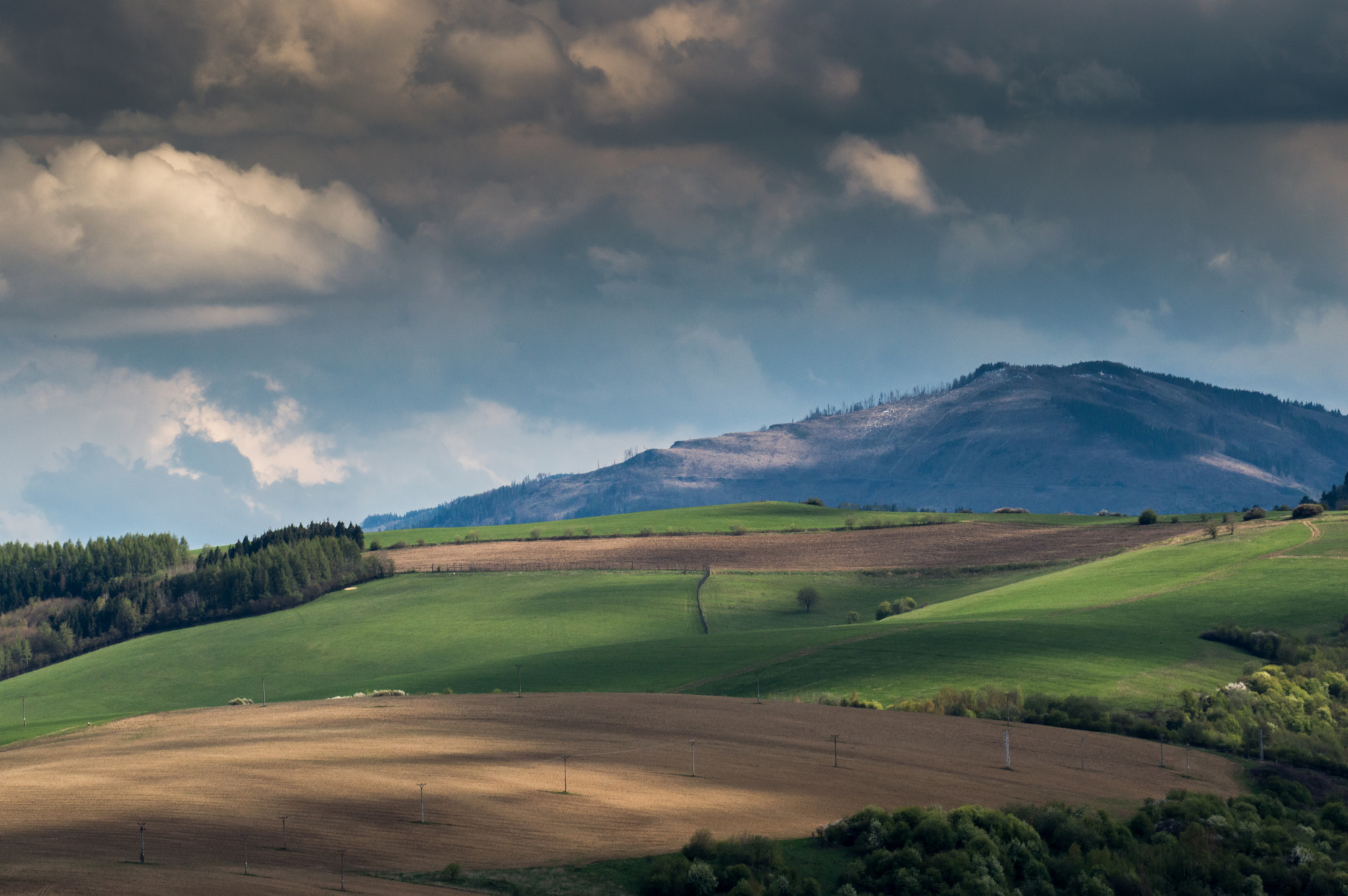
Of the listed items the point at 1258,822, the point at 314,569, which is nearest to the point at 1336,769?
the point at 1258,822

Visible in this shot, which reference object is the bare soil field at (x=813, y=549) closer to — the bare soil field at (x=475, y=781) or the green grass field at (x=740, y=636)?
the green grass field at (x=740, y=636)

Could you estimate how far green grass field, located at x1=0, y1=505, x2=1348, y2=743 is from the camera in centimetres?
8644

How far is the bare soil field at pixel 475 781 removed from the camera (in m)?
38.7

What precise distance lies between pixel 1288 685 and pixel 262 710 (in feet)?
224

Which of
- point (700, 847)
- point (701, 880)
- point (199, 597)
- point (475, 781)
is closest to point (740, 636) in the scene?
point (475, 781)

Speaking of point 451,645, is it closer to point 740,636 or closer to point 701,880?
point 740,636

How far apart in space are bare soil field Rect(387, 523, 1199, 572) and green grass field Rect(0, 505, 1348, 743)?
6.43 meters

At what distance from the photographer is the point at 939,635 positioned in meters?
94.1

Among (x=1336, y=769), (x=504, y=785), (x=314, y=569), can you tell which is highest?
(x=314, y=569)

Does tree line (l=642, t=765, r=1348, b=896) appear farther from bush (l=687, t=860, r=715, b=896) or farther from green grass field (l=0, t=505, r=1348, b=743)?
green grass field (l=0, t=505, r=1348, b=743)

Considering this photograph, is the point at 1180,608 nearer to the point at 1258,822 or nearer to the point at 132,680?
the point at 1258,822

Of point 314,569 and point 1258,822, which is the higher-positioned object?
point 314,569

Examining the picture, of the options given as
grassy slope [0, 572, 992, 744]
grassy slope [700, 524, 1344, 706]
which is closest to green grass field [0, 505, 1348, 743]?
grassy slope [700, 524, 1344, 706]

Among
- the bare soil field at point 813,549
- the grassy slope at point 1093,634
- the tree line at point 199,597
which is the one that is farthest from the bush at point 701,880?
the tree line at point 199,597
